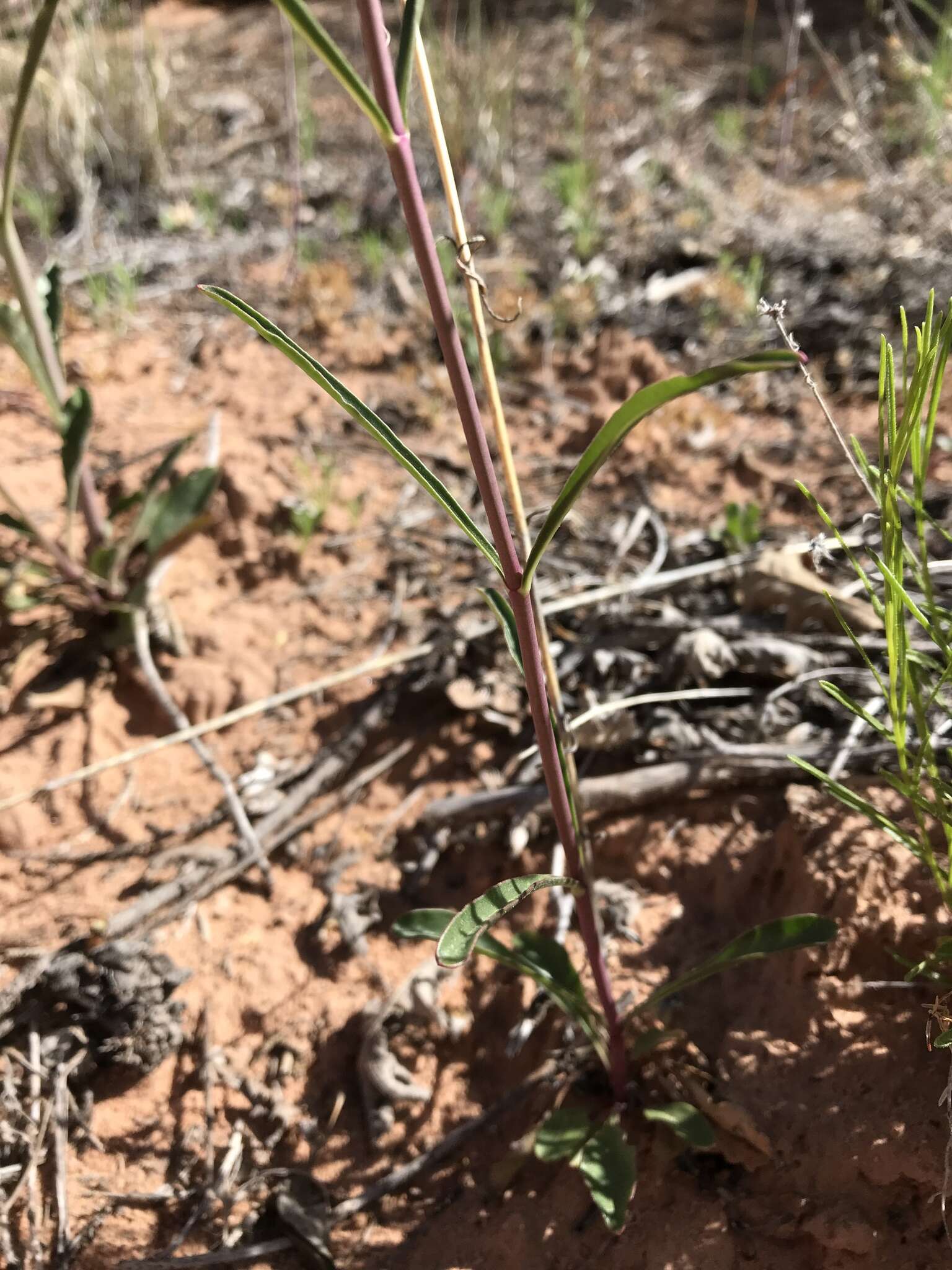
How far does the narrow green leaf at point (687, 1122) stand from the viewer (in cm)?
121

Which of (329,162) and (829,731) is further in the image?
(329,162)

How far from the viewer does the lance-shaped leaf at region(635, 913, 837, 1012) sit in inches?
45.6

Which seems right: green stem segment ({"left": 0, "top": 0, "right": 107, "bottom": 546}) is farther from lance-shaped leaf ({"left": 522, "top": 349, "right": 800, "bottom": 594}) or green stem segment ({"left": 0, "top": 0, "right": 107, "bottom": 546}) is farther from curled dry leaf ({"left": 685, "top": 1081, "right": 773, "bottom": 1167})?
curled dry leaf ({"left": 685, "top": 1081, "right": 773, "bottom": 1167})

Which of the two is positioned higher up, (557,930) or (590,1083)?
(557,930)

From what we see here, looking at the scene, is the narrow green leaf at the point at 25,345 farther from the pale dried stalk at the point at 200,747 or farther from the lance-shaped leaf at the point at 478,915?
the lance-shaped leaf at the point at 478,915

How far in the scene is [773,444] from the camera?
2.47 m

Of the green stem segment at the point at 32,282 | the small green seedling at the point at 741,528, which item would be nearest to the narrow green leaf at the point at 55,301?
the green stem segment at the point at 32,282

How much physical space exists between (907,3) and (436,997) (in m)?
5.19

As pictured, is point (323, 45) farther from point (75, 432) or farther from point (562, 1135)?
point (75, 432)

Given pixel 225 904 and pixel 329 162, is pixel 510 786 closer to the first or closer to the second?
pixel 225 904

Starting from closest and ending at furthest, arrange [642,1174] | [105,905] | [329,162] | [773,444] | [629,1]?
1. [642,1174]
2. [105,905]
3. [773,444]
4. [329,162]
5. [629,1]

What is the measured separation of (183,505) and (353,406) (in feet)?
4.65

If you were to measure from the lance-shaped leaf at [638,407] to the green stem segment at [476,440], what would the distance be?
5cm

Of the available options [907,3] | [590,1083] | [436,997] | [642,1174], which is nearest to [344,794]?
[436,997]
